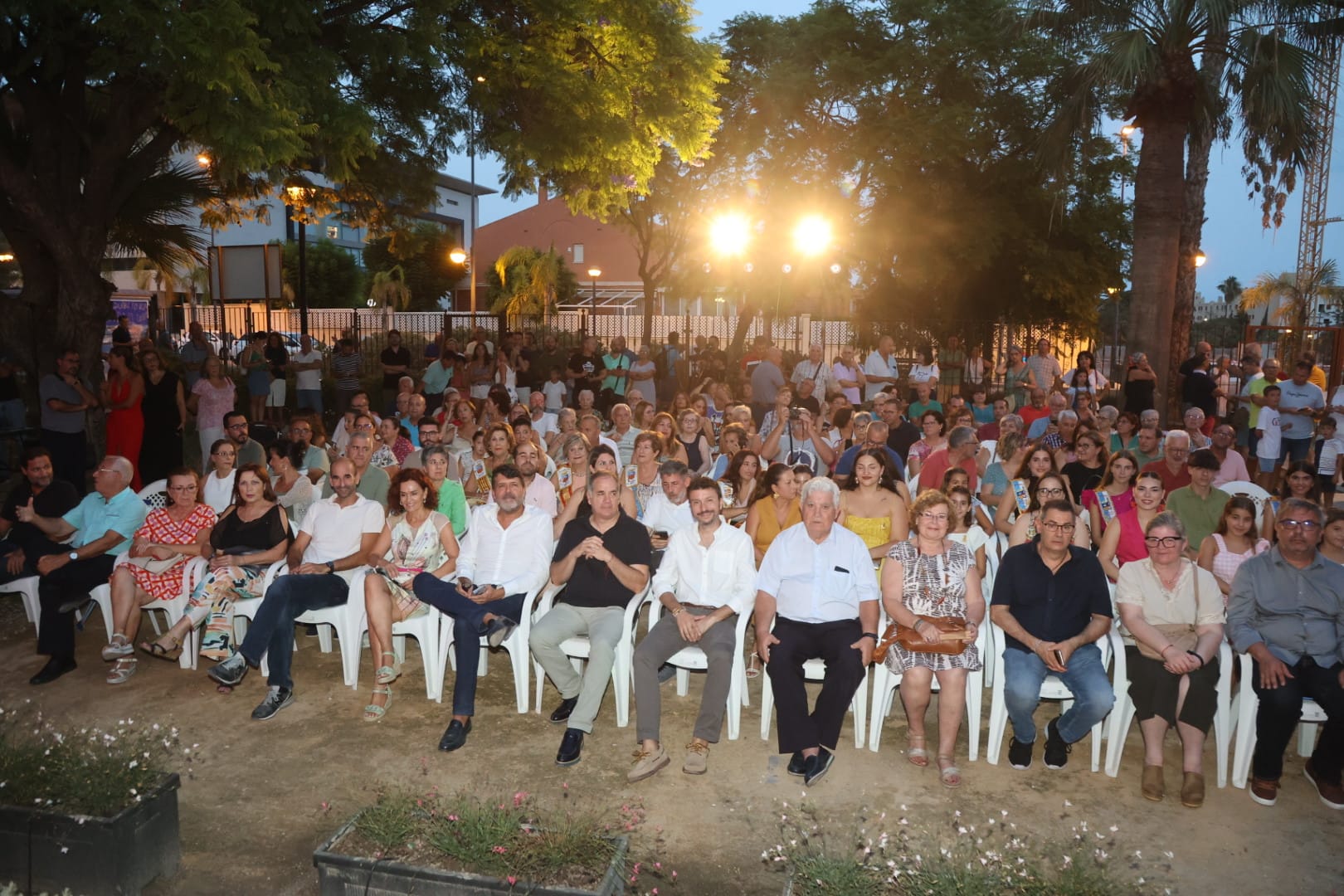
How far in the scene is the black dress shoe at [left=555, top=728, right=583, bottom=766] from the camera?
15.8 ft

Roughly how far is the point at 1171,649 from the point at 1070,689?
19.4 inches

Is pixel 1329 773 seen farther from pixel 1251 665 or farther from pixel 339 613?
pixel 339 613

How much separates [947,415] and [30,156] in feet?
32.9

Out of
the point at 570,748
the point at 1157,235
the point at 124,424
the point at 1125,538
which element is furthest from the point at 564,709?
the point at 1157,235

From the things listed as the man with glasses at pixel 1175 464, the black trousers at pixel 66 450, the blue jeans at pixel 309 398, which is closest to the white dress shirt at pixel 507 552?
the man with glasses at pixel 1175 464

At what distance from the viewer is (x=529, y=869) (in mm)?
3326

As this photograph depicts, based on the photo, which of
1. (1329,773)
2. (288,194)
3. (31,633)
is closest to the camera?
(1329,773)

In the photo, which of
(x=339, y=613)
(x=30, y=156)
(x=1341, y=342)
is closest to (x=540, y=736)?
(x=339, y=613)

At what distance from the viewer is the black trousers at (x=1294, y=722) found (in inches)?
178

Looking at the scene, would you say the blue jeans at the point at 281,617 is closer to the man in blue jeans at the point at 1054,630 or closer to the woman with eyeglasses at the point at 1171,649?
the man in blue jeans at the point at 1054,630

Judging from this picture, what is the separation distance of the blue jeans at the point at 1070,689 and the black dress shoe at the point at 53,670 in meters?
5.34

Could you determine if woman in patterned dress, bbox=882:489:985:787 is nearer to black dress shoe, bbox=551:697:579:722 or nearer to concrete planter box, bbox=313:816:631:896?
black dress shoe, bbox=551:697:579:722

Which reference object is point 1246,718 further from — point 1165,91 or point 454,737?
point 1165,91

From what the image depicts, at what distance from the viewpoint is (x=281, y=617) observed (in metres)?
5.50
